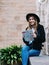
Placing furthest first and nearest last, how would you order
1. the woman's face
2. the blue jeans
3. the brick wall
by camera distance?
the brick wall < the woman's face < the blue jeans

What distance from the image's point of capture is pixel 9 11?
8445 mm

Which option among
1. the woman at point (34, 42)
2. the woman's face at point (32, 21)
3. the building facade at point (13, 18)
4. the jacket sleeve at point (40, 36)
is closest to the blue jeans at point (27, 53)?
the woman at point (34, 42)

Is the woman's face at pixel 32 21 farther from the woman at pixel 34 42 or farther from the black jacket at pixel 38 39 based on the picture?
the black jacket at pixel 38 39

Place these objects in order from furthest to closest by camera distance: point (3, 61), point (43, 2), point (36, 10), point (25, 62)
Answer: point (36, 10) < point (43, 2) < point (3, 61) < point (25, 62)

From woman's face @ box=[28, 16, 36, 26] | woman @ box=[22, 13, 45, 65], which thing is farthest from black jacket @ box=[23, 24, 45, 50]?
woman's face @ box=[28, 16, 36, 26]

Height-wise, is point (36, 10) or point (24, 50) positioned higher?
point (36, 10)

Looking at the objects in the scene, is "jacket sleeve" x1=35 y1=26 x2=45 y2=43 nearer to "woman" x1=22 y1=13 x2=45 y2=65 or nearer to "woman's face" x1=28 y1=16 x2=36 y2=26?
"woman" x1=22 y1=13 x2=45 y2=65

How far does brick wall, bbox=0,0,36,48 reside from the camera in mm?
8375

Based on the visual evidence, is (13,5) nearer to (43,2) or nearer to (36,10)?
(36,10)

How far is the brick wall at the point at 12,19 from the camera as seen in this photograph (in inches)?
330

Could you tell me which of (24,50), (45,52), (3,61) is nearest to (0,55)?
(3,61)

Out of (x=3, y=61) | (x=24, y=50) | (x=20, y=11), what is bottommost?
(x=3, y=61)

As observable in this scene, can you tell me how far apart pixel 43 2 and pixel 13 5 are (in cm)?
131

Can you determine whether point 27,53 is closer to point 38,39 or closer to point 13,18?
point 38,39
